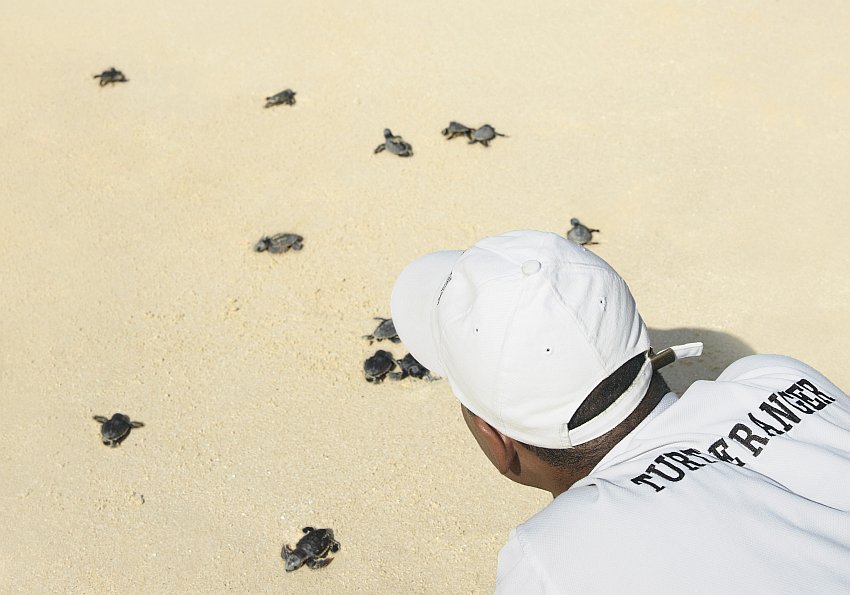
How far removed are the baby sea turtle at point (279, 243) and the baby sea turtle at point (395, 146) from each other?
0.96 metres

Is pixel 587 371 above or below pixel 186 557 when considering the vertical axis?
above

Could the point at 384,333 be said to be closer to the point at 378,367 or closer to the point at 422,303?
the point at 378,367

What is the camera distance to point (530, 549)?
1.52 m

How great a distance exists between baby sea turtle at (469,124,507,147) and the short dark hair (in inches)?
142

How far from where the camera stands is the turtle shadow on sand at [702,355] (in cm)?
377

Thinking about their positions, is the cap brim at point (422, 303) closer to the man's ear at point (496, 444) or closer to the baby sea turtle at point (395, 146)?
the man's ear at point (496, 444)

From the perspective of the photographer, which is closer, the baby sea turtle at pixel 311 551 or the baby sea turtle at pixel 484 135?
the baby sea turtle at pixel 311 551

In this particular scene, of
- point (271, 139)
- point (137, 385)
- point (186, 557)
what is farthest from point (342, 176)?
point (186, 557)

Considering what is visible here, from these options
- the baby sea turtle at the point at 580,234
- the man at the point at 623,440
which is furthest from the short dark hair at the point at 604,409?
the baby sea turtle at the point at 580,234

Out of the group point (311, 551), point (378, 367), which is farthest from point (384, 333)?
point (311, 551)

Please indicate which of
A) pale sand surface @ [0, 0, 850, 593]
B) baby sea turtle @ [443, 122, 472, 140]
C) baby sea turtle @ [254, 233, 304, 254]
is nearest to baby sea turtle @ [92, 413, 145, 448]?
pale sand surface @ [0, 0, 850, 593]

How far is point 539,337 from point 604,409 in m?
0.22

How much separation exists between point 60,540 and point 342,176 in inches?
106

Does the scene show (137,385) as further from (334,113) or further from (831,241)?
(831,241)
